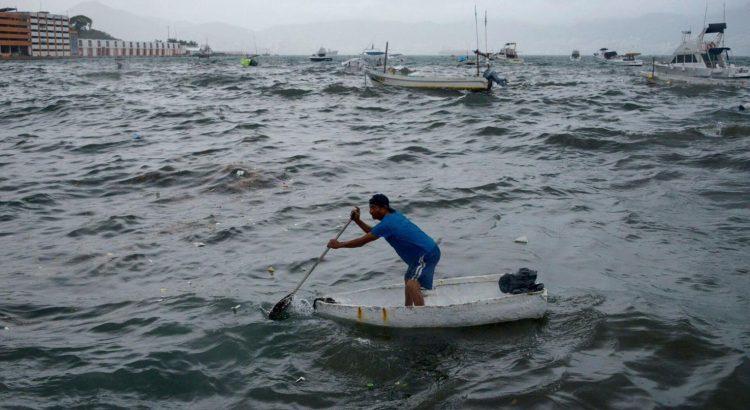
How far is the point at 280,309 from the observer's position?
796 cm

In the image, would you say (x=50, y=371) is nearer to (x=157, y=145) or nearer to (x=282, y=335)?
(x=282, y=335)

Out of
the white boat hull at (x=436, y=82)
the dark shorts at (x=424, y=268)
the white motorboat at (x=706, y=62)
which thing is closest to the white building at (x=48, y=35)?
the white boat hull at (x=436, y=82)

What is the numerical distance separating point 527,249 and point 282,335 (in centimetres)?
500

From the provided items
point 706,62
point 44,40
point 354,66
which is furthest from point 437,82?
point 44,40

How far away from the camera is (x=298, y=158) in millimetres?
18188

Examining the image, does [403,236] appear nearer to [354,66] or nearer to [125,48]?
[354,66]

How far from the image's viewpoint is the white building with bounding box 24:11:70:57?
113 meters

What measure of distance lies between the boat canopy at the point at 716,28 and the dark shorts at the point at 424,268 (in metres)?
43.7

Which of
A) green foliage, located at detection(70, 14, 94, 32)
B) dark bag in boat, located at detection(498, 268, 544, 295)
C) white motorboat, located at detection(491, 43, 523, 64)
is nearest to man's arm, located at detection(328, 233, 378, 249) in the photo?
dark bag in boat, located at detection(498, 268, 544, 295)

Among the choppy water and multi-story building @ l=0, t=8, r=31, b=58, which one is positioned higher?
multi-story building @ l=0, t=8, r=31, b=58

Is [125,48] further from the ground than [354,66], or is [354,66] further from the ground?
[125,48]

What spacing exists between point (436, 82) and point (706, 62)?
841 inches

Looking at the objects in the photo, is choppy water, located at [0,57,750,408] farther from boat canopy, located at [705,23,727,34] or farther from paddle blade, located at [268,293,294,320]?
boat canopy, located at [705,23,727,34]

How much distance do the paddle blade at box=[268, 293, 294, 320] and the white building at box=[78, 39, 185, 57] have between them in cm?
14922
